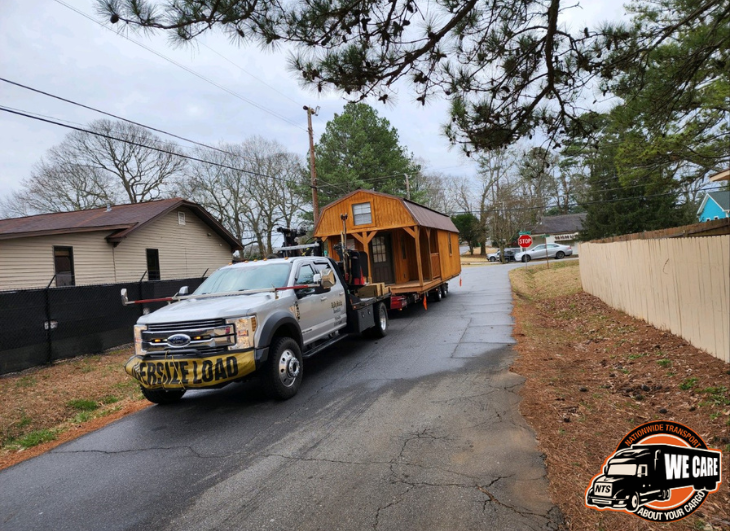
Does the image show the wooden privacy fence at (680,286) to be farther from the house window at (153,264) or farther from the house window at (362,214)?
the house window at (153,264)

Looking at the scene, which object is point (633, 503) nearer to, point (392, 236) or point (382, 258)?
point (382, 258)

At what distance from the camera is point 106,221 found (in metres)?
18.2

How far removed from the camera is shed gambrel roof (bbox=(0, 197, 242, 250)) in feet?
52.3

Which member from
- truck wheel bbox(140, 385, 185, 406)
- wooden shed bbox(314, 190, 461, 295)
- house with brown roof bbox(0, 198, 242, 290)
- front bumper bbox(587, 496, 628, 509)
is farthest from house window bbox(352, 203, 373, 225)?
front bumper bbox(587, 496, 628, 509)

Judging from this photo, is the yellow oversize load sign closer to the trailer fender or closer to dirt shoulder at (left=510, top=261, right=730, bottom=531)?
the trailer fender

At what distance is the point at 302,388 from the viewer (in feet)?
21.4

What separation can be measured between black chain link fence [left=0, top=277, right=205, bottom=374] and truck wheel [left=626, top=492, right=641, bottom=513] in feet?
33.9

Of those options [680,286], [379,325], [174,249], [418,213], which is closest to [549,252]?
[418,213]

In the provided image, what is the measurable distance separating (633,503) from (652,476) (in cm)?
23

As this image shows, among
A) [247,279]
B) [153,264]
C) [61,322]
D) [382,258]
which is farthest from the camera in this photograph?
[153,264]

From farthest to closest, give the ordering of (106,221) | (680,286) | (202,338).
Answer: (106,221) < (680,286) < (202,338)

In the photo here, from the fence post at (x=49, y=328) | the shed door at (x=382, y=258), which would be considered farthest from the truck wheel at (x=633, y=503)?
the shed door at (x=382, y=258)

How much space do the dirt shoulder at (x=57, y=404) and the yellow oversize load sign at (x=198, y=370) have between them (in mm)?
1224

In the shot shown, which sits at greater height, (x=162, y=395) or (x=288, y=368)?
(x=288, y=368)
